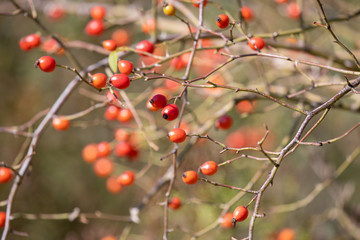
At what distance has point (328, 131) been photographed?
14.9 feet

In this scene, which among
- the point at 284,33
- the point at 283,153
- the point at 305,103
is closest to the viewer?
the point at 283,153

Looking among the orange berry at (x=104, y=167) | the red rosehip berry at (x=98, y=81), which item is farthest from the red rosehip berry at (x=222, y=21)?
the orange berry at (x=104, y=167)

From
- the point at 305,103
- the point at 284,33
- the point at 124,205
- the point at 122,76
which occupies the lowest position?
the point at 124,205

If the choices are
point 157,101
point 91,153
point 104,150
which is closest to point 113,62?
point 157,101

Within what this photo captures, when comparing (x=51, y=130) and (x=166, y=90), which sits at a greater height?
(x=166, y=90)

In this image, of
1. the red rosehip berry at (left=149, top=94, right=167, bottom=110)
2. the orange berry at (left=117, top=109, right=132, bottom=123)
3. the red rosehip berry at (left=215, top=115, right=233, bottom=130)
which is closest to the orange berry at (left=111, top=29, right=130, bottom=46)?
the orange berry at (left=117, top=109, right=132, bottom=123)

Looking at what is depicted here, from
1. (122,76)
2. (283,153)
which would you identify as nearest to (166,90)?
(122,76)

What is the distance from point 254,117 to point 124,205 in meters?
1.98

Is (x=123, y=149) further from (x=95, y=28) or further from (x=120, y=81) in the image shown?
(x=120, y=81)

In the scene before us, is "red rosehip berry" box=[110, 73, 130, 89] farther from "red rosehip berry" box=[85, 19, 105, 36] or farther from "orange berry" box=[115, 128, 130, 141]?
"red rosehip berry" box=[85, 19, 105, 36]

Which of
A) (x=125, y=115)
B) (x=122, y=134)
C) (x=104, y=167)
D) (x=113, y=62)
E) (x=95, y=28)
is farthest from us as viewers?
(x=104, y=167)

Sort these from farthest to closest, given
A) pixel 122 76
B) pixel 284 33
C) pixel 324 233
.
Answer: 1. pixel 324 233
2. pixel 284 33
3. pixel 122 76

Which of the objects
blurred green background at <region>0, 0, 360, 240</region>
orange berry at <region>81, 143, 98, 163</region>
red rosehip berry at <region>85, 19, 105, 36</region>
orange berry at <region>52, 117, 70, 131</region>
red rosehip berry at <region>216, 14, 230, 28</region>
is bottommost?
blurred green background at <region>0, 0, 360, 240</region>

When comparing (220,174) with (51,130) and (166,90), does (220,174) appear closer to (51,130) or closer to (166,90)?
(166,90)
